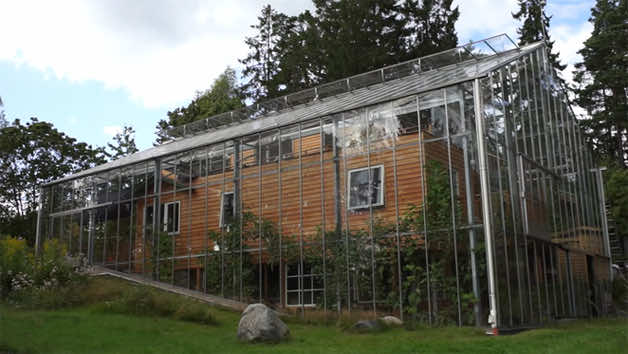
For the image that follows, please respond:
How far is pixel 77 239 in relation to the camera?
24.3m

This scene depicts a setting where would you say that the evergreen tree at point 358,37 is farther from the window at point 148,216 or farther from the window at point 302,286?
the window at point 302,286

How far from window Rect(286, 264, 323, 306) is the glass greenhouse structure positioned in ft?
0.17

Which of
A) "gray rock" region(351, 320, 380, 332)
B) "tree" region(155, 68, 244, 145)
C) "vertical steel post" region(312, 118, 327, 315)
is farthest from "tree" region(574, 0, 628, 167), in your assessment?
"gray rock" region(351, 320, 380, 332)

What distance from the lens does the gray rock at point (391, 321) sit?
13380 mm

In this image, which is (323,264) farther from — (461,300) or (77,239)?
(77,239)

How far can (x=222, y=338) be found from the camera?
12492 millimetres

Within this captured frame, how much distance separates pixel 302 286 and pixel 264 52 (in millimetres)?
26075

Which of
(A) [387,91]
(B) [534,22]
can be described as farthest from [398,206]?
(B) [534,22]

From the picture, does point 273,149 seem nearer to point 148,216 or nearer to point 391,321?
point 148,216

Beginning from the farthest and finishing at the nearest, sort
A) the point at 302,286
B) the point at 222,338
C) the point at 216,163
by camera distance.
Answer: the point at 216,163
the point at 302,286
the point at 222,338

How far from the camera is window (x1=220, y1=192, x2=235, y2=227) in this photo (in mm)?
19641

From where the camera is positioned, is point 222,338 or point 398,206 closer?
point 222,338

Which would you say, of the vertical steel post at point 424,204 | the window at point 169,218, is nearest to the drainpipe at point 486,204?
the vertical steel post at point 424,204

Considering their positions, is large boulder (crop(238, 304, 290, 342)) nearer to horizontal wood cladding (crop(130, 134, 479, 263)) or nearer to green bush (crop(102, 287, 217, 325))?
green bush (crop(102, 287, 217, 325))
